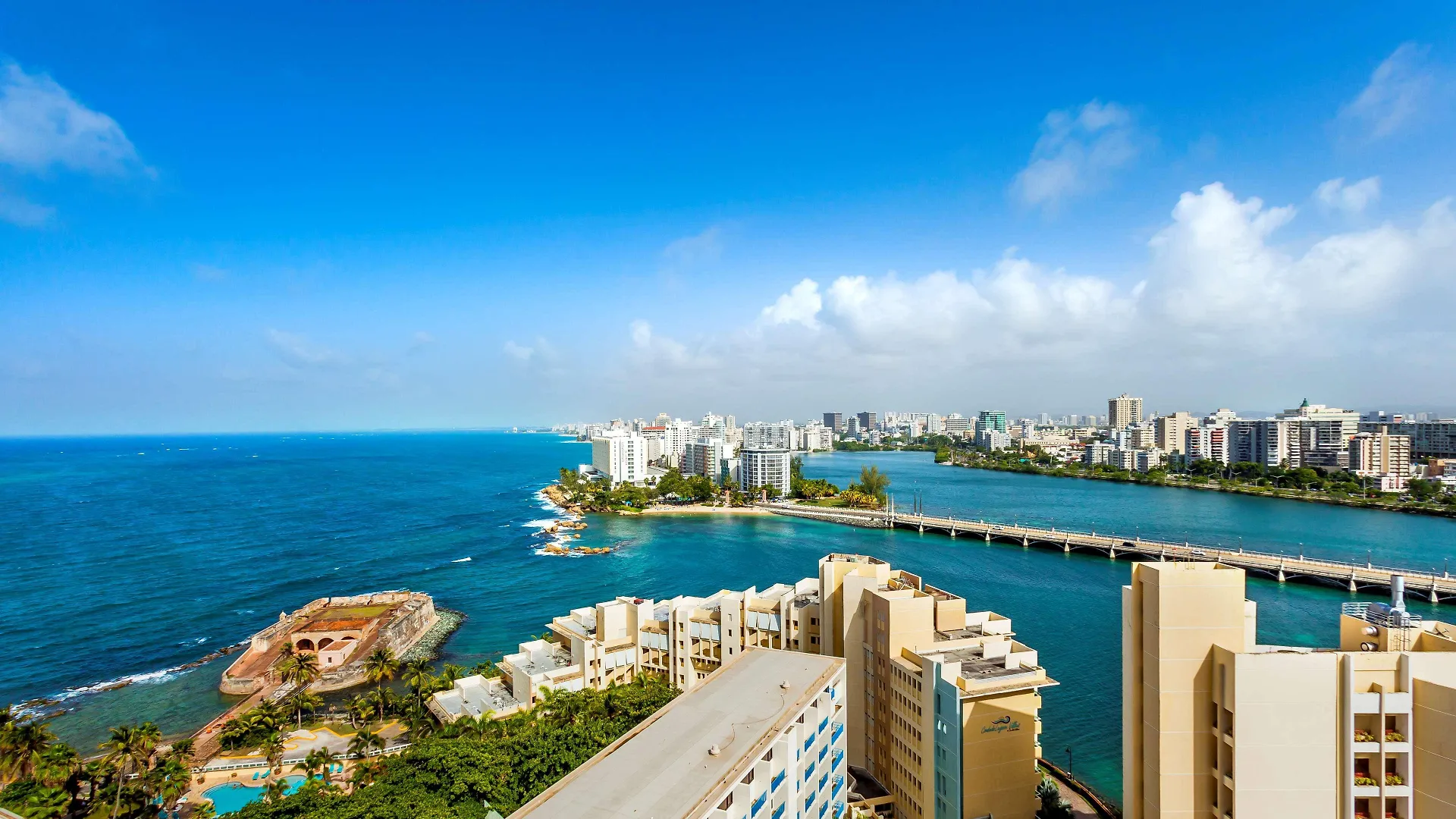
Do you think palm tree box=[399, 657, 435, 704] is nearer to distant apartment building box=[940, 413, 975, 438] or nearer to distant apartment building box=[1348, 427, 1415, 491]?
distant apartment building box=[1348, 427, 1415, 491]

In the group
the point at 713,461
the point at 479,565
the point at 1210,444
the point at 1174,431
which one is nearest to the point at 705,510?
the point at 713,461

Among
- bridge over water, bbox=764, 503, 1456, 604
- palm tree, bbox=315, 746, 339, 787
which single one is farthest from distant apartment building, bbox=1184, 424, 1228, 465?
palm tree, bbox=315, 746, 339, 787

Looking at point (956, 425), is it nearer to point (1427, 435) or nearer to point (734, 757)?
point (1427, 435)

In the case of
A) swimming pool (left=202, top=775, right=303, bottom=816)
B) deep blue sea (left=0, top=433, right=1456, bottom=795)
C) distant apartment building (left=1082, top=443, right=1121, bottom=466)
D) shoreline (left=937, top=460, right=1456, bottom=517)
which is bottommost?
swimming pool (left=202, top=775, right=303, bottom=816)

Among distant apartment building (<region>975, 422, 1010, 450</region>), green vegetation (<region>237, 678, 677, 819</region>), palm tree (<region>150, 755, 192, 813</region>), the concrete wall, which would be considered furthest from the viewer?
distant apartment building (<region>975, 422, 1010, 450</region>)

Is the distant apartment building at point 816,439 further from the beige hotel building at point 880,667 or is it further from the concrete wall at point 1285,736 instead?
the concrete wall at point 1285,736

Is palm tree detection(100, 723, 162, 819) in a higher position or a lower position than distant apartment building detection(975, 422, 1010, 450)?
lower
